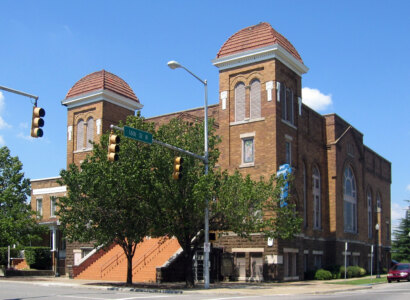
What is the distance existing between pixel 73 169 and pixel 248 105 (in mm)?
Answer: 12795

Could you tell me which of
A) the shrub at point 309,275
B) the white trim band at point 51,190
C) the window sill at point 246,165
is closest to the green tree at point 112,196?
the window sill at point 246,165

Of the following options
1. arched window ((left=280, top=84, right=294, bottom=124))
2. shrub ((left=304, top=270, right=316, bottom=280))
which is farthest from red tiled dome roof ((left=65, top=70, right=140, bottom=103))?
shrub ((left=304, top=270, right=316, bottom=280))

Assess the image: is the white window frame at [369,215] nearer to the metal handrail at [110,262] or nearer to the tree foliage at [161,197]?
the metal handrail at [110,262]

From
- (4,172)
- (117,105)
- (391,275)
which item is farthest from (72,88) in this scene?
(391,275)

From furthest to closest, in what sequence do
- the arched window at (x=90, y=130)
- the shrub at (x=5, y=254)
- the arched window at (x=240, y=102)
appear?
the shrub at (x=5, y=254), the arched window at (x=90, y=130), the arched window at (x=240, y=102)

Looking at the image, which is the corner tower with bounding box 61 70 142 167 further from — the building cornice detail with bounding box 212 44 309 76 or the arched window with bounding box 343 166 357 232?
the arched window with bounding box 343 166 357 232

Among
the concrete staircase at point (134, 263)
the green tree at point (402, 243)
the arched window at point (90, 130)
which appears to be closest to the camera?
the concrete staircase at point (134, 263)

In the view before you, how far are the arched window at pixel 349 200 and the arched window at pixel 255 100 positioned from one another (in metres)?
13.2

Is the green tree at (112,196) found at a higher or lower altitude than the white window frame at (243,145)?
lower

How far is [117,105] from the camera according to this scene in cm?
4431

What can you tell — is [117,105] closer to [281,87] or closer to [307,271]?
[281,87]

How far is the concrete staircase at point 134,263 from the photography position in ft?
113

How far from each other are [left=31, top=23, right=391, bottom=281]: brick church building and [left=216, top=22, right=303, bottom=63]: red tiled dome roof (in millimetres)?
72

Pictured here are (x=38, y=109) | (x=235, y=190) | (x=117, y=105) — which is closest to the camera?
(x=38, y=109)
